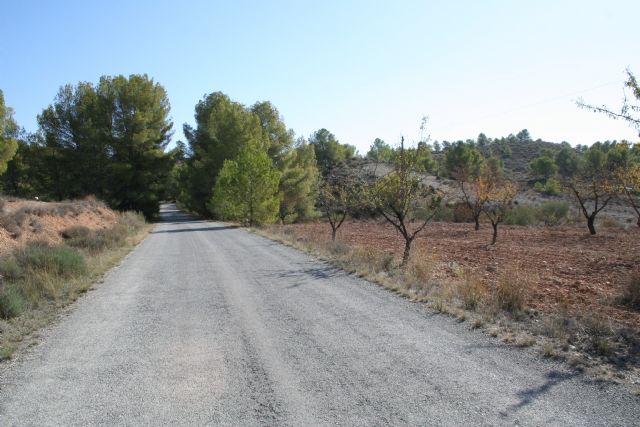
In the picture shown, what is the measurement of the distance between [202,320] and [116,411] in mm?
3494

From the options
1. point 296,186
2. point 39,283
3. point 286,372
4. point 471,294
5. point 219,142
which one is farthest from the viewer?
point 296,186

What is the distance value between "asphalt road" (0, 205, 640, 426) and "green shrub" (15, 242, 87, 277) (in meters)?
3.18

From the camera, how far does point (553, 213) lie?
44906 millimetres

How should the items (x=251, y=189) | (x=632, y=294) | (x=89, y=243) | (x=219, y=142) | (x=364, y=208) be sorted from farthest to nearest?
(x=219, y=142)
(x=251, y=189)
(x=364, y=208)
(x=89, y=243)
(x=632, y=294)

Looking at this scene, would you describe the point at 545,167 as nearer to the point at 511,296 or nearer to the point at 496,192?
the point at 496,192

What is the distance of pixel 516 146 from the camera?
159625 mm

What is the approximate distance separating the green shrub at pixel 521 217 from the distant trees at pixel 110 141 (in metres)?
34.7

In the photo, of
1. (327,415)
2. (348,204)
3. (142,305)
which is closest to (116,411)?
(327,415)

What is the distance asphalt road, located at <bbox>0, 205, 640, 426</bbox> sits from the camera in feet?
14.7

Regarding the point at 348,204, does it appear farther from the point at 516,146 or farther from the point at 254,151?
the point at 516,146

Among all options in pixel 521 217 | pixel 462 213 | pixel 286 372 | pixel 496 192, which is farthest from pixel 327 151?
pixel 286 372

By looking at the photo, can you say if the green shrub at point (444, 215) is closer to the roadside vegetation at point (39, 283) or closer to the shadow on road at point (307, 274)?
the roadside vegetation at point (39, 283)

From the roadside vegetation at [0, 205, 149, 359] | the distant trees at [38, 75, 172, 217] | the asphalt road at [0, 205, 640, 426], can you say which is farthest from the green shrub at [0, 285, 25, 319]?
the distant trees at [38, 75, 172, 217]

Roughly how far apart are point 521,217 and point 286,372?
4317cm
